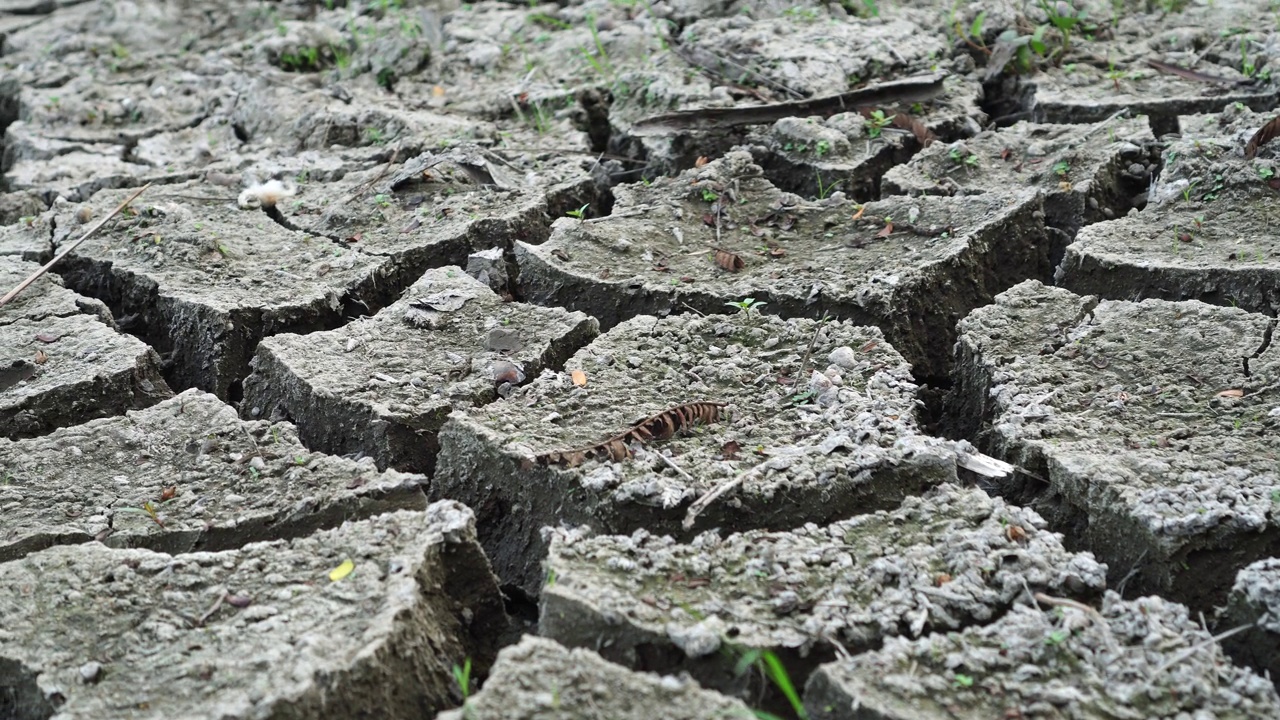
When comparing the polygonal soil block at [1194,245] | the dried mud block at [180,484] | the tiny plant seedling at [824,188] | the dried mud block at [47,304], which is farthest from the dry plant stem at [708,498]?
the dried mud block at [47,304]

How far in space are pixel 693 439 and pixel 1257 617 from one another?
782 millimetres

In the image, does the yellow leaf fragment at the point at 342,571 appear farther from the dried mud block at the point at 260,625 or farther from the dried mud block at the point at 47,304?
the dried mud block at the point at 47,304

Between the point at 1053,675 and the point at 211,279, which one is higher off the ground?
the point at 1053,675

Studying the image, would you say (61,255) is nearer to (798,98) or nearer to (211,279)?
(211,279)

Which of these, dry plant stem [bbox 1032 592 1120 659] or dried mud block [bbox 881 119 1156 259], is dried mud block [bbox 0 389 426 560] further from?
dried mud block [bbox 881 119 1156 259]

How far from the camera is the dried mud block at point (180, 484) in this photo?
6.01ft

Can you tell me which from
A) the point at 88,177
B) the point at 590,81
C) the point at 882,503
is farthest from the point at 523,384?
the point at 88,177

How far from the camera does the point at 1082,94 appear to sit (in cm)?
304

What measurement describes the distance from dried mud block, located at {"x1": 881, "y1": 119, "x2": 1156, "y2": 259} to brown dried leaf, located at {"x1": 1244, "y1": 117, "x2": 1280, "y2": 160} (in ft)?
0.61

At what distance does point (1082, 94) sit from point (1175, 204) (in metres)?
0.67

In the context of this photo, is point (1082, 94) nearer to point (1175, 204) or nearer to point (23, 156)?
point (1175, 204)

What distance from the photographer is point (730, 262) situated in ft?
8.06

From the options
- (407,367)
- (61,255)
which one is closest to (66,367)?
(61,255)

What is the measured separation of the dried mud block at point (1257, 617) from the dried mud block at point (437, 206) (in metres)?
1.57
